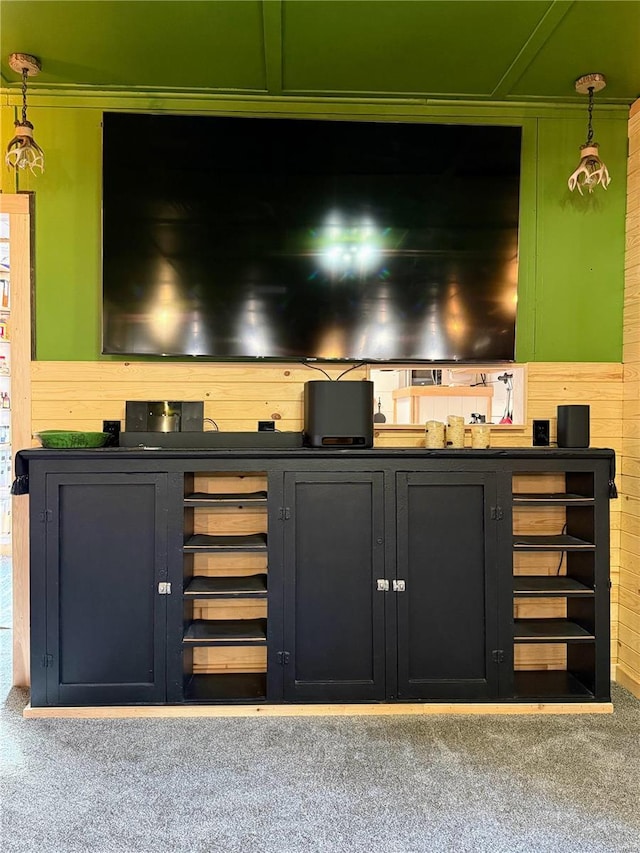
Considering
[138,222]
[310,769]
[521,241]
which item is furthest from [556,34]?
[310,769]

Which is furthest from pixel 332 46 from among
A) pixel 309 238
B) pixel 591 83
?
pixel 591 83

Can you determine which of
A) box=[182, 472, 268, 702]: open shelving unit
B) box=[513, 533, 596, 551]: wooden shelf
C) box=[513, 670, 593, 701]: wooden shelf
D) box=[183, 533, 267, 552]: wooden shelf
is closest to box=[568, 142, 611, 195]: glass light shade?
box=[513, 533, 596, 551]: wooden shelf

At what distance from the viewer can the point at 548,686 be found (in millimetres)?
2379

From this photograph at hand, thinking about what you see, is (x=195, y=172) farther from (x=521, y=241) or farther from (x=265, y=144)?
(x=521, y=241)

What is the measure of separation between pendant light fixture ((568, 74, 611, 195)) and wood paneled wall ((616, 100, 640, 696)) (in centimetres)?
23

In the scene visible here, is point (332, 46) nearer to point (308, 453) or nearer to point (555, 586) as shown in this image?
point (308, 453)

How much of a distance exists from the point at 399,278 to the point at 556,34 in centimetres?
114

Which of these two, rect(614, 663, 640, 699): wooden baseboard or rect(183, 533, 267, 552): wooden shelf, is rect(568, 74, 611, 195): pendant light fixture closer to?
rect(183, 533, 267, 552): wooden shelf

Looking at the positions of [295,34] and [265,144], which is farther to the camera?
[265,144]

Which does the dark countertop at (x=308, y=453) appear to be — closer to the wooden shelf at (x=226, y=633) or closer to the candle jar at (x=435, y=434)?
the candle jar at (x=435, y=434)

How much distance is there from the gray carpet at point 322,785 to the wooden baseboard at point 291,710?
1.4 inches

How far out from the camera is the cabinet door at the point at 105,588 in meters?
2.19

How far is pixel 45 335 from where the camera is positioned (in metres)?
2.54

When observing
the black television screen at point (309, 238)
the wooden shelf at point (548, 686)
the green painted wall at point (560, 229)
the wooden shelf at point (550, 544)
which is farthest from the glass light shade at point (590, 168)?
the wooden shelf at point (548, 686)
